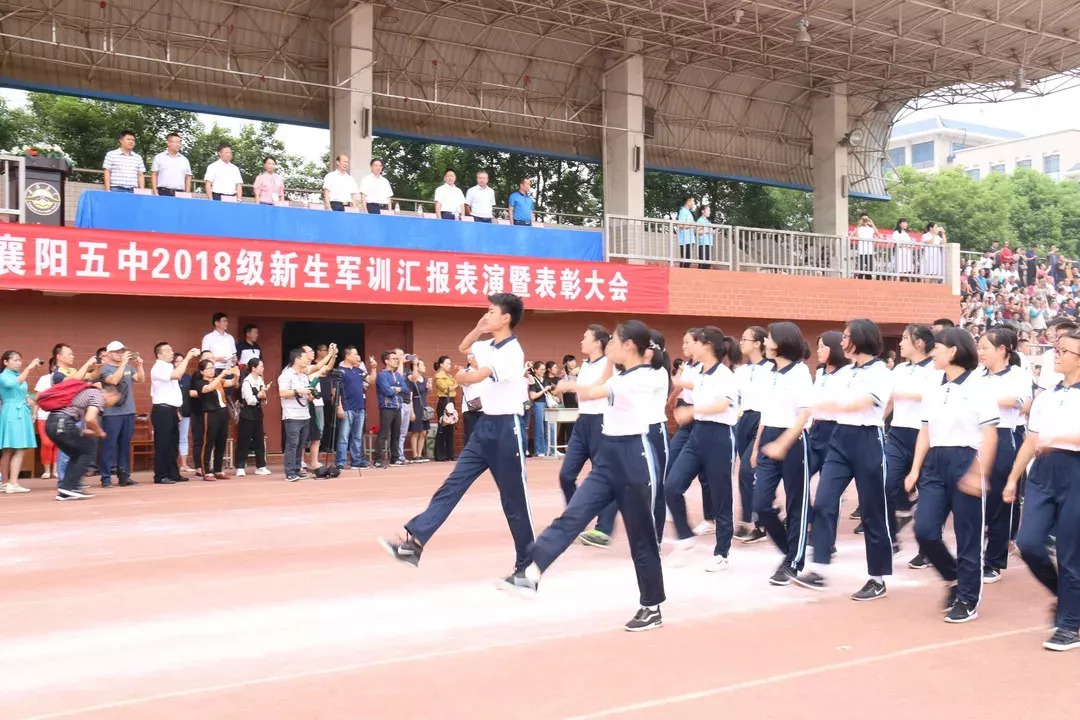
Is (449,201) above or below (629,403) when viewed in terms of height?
above

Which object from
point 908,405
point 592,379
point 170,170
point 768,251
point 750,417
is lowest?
point 750,417

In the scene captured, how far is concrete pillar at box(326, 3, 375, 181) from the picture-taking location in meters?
19.3

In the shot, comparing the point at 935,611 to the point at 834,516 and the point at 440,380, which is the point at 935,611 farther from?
the point at 440,380

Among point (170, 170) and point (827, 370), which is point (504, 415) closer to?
point (827, 370)

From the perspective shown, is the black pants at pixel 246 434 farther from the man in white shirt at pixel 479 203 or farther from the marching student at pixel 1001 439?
the marching student at pixel 1001 439

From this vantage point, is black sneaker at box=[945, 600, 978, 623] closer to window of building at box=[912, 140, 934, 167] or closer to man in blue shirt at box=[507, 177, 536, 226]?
man in blue shirt at box=[507, 177, 536, 226]

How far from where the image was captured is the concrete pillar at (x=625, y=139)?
75.1 feet

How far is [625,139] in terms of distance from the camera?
75.2ft

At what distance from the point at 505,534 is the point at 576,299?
28.9 feet

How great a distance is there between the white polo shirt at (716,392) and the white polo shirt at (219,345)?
857 cm

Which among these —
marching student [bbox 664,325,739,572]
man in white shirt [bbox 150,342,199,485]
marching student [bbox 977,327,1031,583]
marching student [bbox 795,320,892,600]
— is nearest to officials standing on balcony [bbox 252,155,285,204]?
man in white shirt [bbox 150,342,199,485]

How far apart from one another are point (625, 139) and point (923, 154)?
9509 cm

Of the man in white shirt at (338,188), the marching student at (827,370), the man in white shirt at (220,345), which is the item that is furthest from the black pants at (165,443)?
the marching student at (827,370)

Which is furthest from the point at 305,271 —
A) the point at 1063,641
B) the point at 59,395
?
the point at 1063,641
